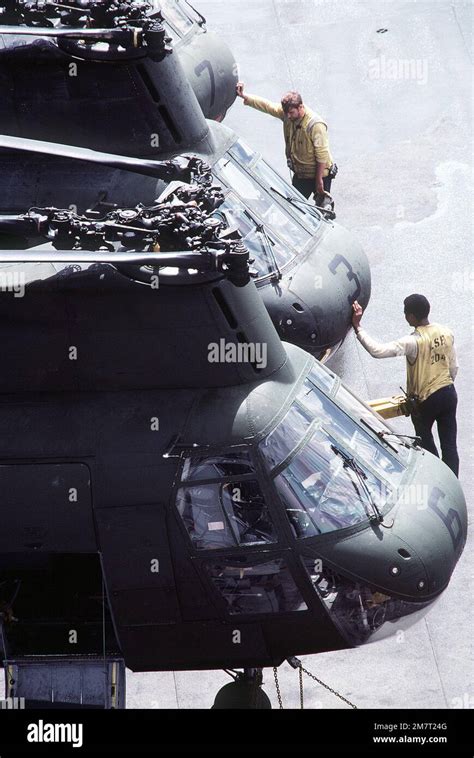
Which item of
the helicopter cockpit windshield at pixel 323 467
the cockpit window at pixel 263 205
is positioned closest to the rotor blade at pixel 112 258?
the helicopter cockpit windshield at pixel 323 467

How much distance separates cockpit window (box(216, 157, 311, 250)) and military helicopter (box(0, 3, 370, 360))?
14mm

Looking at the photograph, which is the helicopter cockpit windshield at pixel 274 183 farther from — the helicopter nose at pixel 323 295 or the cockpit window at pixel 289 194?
the helicopter nose at pixel 323 295

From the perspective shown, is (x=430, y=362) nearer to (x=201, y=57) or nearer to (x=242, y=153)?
(x=242, y=153)

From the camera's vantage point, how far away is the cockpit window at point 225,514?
32.0ft

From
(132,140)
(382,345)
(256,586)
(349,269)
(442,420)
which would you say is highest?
(132,140)

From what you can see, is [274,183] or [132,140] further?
[274,183]

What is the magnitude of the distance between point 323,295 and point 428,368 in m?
1.47

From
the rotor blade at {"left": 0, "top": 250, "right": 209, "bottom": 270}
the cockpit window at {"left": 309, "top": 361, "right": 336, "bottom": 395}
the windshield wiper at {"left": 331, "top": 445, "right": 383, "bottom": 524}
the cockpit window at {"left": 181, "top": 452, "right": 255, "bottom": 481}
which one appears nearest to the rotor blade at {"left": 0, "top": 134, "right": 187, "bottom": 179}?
the rotor blade at {"left": 0, "top": 250, "right": 209, "bottom": 270}

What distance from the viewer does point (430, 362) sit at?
13.7 metres

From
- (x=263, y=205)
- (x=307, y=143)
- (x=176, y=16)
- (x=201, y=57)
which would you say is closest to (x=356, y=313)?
(x=263, y=205)

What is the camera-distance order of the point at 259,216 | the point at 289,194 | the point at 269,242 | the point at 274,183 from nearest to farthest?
the point at 269,242 < the point at 259,216 < the point at 274,183 < the point at 289,194
